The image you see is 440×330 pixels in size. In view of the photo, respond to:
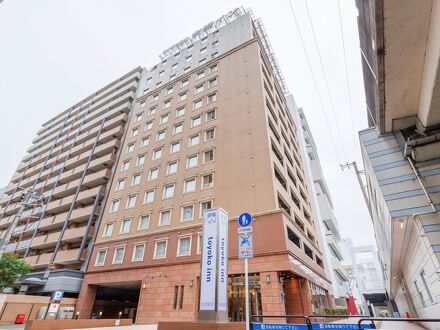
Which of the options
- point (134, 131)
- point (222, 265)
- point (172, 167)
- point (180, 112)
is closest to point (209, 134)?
point (172, 167)

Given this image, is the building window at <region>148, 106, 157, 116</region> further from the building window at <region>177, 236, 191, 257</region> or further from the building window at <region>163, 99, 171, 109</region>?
the building window at <region>177, 236, 191, 257</region>

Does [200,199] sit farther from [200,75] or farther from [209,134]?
[200,75]

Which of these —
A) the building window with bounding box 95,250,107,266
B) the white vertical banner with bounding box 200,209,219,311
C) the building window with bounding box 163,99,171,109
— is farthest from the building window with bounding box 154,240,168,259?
the building window with bounding box 163,99,171,109

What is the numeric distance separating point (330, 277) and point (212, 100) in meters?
26.1

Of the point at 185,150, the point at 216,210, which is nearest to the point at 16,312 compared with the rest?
the point at 185,150

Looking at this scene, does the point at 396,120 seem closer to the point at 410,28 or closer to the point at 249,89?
the point at 410,28

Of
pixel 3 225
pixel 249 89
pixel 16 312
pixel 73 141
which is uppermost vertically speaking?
pixel 73 141

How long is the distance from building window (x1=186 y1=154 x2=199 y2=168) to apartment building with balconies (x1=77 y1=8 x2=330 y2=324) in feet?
0.34

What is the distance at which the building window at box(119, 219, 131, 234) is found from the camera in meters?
23.7

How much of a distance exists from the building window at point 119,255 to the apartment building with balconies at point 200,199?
0.31 ft

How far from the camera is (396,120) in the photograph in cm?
915

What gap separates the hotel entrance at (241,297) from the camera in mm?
15188

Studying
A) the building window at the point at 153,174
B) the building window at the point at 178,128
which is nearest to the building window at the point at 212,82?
the building window at the point at 178,128

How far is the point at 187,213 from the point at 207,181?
10.7 ft
